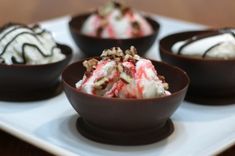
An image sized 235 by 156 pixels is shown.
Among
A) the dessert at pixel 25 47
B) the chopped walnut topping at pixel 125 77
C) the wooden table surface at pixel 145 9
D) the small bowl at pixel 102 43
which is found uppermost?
the chopped walnut topping at pixel 125 77

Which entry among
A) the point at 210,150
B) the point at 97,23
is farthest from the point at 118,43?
the point at 210,150

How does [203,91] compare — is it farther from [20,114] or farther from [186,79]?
→ [20,114]

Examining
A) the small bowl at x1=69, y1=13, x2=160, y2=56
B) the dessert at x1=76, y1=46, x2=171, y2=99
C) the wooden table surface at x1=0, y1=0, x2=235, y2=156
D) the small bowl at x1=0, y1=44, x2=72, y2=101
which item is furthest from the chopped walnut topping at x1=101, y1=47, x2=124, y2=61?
the wooden table surface at x1=0, y1=0, x2=235, y2=156

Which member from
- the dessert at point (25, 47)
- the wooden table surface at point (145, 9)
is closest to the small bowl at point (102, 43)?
the dessert at point (25, 47)

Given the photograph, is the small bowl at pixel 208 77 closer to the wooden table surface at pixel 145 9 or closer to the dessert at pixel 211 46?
the dessert at pixel 211 46

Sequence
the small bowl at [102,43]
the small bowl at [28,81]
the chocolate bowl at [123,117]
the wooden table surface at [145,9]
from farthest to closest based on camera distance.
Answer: the wooden table surface at [145,9] → the small bowl at [102,43] → the small bowl at [28,81] → the chocolate bowl at [123,117]

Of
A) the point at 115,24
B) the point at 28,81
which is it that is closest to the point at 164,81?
the point at 28,81

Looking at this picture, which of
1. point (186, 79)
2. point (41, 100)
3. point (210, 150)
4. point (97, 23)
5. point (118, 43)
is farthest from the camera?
point (97, 23)
